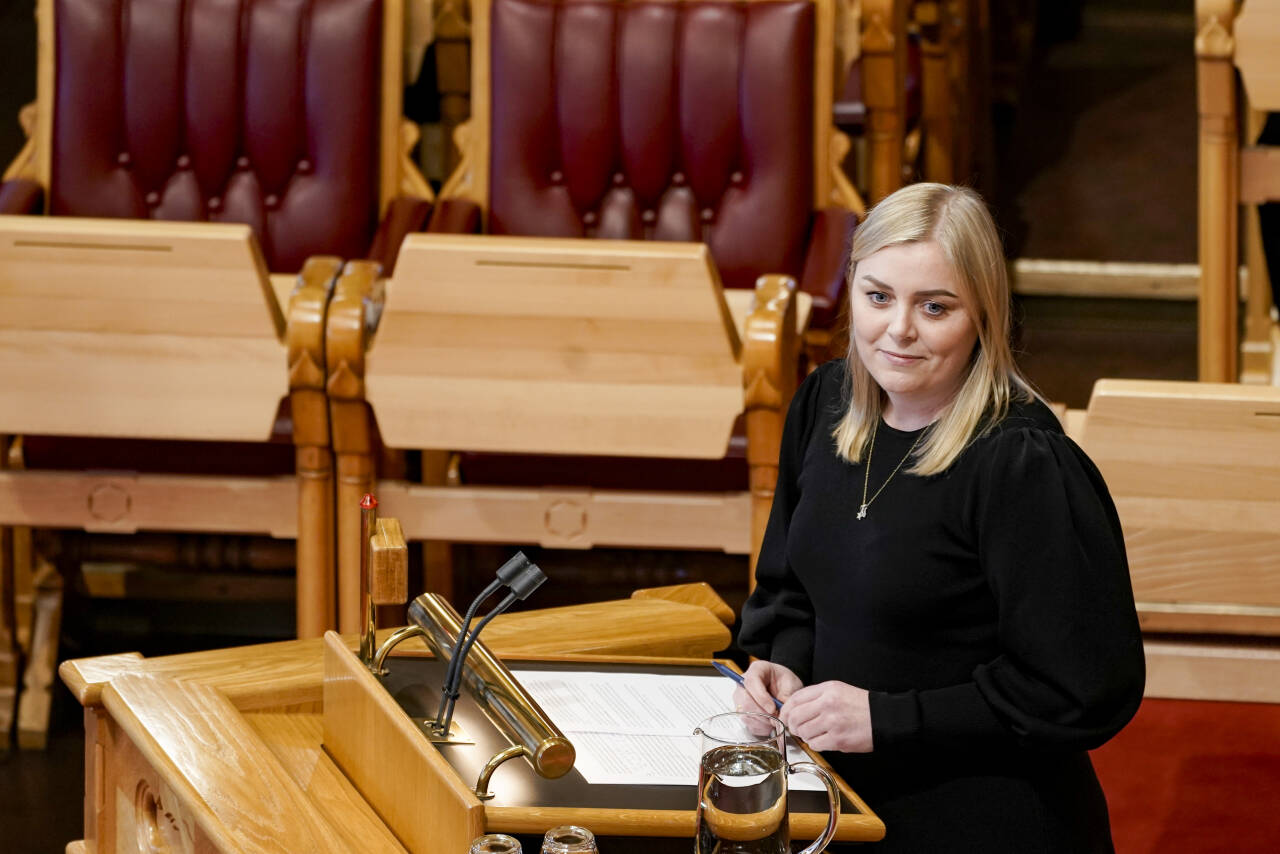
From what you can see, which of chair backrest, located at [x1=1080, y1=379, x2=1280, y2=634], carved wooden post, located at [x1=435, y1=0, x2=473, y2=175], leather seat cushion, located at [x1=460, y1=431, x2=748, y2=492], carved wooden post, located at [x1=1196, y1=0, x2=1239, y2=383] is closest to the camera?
chair backrest, located at [x1=1080, y1=379, x2=1280, y2=634]

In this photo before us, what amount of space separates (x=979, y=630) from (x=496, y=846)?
0.38m

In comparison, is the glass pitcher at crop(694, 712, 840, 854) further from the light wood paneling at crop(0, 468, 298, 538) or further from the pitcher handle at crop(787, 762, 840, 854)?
the light wood paneling at crop(0, 468, 298, 538)

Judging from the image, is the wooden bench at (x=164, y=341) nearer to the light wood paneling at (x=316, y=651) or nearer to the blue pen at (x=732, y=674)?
the light wood paneling at (x=316, y=651)

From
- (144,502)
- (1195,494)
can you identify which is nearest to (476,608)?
(1195,494)

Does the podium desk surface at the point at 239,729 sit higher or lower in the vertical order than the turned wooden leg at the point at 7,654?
higher

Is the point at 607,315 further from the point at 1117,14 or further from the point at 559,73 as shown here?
the point at 1117,14

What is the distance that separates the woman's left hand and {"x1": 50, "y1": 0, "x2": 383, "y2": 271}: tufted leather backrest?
5.07ft

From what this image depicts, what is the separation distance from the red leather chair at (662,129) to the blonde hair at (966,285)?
1.27 m

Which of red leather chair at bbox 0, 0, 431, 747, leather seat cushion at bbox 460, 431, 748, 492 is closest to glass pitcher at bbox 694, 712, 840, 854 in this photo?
leather seat cushion at bbox 460, 431, 748, 492

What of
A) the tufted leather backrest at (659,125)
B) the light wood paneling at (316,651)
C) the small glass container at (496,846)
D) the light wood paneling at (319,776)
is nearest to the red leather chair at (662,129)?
the tufted leather backrest at (659,125)

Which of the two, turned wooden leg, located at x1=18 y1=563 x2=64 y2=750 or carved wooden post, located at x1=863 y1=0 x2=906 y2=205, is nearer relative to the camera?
turned wooden leg, located at x1=18 y1=563 x2=64 y2=750

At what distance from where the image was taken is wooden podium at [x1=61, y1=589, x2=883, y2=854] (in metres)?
0.92

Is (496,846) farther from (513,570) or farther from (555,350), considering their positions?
(555,350)

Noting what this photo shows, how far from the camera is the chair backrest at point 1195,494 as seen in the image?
1432mm
